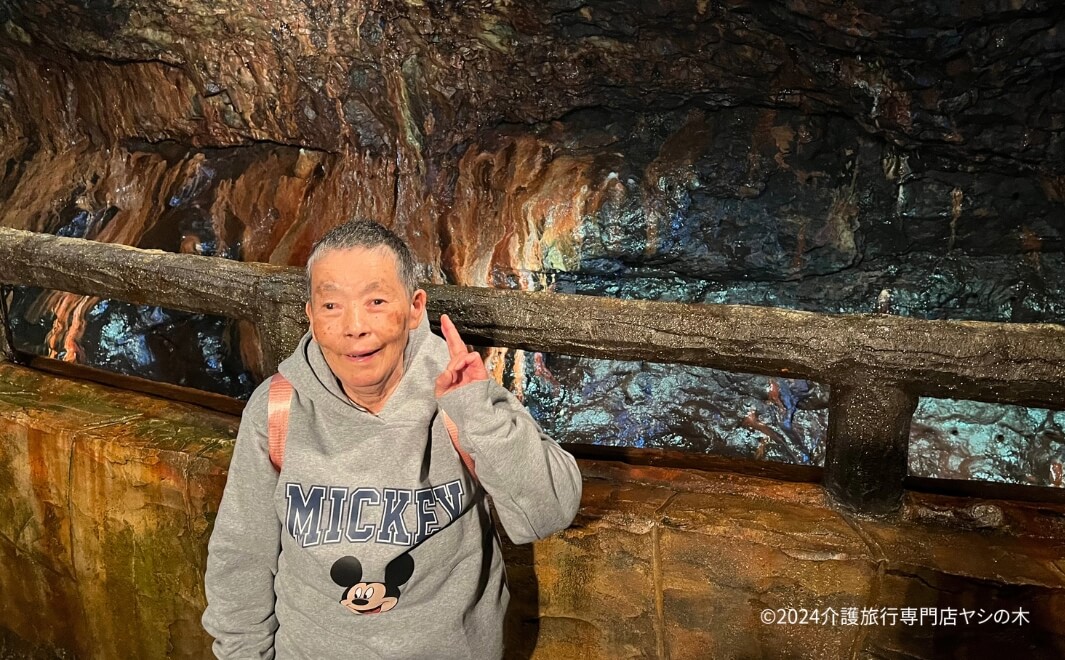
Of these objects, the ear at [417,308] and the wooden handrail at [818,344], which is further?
the wooden handrail at [818,344]

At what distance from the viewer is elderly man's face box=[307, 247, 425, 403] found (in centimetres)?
141

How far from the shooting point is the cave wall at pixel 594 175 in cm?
532

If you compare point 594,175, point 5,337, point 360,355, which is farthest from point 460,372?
point 594,175

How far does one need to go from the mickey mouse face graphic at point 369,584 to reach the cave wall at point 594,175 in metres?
4.46

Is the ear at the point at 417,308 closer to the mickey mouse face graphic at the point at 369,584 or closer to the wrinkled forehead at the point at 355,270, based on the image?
the wrinkled forehead at the point at 355,270

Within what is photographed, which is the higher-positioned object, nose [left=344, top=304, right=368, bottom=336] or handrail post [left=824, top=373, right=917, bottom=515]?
nose [left=344, top=304, right=368, bottom=336]

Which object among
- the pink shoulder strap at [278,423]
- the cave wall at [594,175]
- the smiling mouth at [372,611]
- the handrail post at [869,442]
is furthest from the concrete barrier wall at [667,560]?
the cave wall at [594,175]

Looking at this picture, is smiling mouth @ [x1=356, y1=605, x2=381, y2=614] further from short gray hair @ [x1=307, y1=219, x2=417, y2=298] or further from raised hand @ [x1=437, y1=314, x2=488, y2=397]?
short gray hair @ [x1=307, y1=219, x2=417, y2=298]

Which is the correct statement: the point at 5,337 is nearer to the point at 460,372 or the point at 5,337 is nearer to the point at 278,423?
the point at 278,423

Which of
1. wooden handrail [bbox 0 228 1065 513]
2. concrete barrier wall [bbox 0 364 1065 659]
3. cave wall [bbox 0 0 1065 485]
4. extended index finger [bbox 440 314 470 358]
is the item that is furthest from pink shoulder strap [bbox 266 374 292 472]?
cave wall [bbox 0 0 1065 485]

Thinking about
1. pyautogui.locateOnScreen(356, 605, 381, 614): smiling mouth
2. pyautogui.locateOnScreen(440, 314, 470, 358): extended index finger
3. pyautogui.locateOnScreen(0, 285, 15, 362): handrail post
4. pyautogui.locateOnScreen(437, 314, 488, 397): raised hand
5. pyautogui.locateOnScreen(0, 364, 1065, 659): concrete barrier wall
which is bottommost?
pyautogui.locateOnScreen(0, 364, 1065, 659): concrete barrier wall

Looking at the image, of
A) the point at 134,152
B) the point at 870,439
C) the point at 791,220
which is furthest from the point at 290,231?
the point at 870,439

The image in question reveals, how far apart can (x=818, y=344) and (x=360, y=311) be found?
121cm

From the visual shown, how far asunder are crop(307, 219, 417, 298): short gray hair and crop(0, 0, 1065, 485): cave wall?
13.5 feet
